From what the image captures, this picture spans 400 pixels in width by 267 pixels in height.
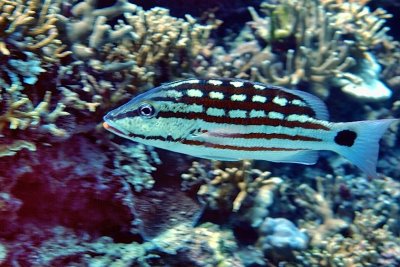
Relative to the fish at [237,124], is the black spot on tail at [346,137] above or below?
below

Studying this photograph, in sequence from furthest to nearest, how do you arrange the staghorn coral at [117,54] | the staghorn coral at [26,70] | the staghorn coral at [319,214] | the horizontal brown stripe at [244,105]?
the staghorn coral at [319,214] < the staghorn coral at [117,54] < the staghorn coral at [26,70] < the horizontal brown stripe at [244,105]

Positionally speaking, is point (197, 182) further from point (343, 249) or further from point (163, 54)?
point (343, 249)

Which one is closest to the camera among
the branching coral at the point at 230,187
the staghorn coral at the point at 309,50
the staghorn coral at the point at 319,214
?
the branching coral at the point at 230,187

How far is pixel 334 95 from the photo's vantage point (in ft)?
16.6

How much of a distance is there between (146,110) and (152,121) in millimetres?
66

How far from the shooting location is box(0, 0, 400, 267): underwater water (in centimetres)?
232

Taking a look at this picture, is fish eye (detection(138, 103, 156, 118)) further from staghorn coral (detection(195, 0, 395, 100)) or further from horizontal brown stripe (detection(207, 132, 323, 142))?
staghorn coral (detection(195, 0, 395, 100))

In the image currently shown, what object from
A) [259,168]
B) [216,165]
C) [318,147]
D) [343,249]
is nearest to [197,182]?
[216,165]

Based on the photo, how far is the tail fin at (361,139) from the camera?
2383mm

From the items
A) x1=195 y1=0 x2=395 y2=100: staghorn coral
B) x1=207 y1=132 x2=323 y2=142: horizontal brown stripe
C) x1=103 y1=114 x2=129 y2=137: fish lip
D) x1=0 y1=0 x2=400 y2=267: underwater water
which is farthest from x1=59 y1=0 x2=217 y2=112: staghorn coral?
x1=207 y1=132 x2=323 y2=142: horizontal brown stripe

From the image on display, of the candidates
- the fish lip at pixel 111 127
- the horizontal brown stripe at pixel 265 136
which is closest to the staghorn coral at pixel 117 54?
A: the fish lip at pixel 111 127

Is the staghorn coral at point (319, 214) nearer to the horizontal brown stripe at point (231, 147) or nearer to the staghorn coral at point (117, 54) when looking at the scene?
the staghorn coral at point (117, 54)

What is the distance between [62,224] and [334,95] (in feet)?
11.7

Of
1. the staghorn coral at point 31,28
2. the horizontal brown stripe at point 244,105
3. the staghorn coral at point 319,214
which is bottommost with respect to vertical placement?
the staghorn coral at point 319,214
